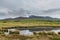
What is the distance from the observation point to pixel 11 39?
30.1 m

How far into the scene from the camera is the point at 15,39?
30344 mm

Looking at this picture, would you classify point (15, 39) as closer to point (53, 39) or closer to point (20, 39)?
point (20, 39)

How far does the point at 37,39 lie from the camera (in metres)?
29.8

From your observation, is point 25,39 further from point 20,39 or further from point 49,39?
point 49,39

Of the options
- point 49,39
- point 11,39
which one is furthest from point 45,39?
point 11,39

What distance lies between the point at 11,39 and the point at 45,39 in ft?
18.8

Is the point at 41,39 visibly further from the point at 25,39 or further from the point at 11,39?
the point at 11,39

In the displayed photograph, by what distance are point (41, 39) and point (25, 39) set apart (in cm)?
268

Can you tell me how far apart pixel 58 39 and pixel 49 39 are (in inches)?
59.2

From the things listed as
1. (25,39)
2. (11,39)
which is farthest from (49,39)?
(11,39)

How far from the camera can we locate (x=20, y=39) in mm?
29906

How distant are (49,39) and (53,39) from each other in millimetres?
663

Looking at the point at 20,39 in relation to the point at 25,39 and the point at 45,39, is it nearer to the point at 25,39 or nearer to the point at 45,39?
the point at 25,39

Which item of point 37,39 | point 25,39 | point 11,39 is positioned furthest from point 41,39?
point 11,39
